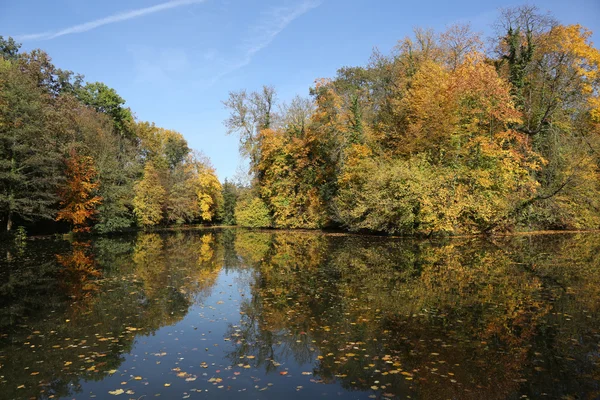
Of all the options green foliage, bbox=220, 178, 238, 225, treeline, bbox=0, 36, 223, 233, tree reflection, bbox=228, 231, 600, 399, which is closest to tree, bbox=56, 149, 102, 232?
treeline, bbox=0, 36, 223, 233

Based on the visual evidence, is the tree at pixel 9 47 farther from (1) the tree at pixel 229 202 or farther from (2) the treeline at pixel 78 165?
(1) the tree at pixel 229 202

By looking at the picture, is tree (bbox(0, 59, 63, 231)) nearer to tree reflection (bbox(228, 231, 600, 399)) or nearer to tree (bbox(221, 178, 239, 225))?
tree reflection (bbox(228, 231, 600, 399))

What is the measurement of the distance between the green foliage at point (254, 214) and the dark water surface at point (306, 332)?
28.1 metres

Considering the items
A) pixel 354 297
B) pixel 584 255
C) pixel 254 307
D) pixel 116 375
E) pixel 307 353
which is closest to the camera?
pixel 116 375

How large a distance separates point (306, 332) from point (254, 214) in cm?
3684

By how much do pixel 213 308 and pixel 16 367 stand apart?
4.35 m

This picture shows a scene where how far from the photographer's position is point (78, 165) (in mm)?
32031

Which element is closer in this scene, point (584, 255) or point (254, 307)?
point (254, 307)

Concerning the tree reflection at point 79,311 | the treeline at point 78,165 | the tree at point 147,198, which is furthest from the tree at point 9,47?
the tree reflection at point 79,311

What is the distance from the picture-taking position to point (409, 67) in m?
32.0

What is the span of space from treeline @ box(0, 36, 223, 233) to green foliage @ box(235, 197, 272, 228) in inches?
314

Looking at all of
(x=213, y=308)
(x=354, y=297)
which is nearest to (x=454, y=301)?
(x=354, y=297)

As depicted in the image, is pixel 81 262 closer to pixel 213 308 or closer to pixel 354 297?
pixel 213 308

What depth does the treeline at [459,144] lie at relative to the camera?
85.8 feet
